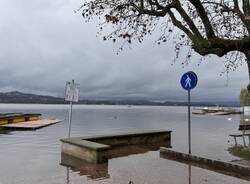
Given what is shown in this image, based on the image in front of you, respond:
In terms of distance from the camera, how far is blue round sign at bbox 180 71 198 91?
10695mm

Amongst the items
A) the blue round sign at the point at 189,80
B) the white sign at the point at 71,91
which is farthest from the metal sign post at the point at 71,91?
the blue round sign at the point at 189,80

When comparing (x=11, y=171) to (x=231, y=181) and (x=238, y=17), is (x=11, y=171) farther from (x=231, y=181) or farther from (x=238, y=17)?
(x=238, y=17)

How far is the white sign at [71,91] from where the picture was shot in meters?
13.5

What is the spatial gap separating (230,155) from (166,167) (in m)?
4.56

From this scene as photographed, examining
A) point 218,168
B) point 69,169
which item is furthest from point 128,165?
point 218,168

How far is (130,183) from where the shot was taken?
7.09 m

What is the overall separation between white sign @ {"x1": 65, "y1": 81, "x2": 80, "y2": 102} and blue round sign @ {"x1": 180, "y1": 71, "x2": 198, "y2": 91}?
4.68 metres

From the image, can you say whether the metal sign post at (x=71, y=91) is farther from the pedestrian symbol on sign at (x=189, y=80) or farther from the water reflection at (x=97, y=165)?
the pedestrian symbol on sign at (x=189, y=80)

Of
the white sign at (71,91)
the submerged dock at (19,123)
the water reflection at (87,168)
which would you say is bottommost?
the water reflection at (87,168)

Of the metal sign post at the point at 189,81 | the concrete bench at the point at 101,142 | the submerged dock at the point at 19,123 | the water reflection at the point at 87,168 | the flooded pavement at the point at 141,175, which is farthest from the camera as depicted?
the submerged dock at the point at 19,123

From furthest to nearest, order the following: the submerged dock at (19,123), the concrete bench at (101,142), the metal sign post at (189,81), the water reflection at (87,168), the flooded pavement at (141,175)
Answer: the submerged dock at (19,123) → the metal sign post at (189,81) → the concrete bench at (101,142) → the water reflection at (87,168) → the flooded pavement at (141,175)

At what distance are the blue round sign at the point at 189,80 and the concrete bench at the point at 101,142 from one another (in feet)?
10.6

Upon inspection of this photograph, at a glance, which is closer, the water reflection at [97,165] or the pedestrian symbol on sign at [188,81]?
the water reflection at [97,165]

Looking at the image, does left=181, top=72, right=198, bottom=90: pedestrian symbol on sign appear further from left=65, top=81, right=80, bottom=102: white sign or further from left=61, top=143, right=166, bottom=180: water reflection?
left=65, top=81, right=80, bottom=102: white sign
